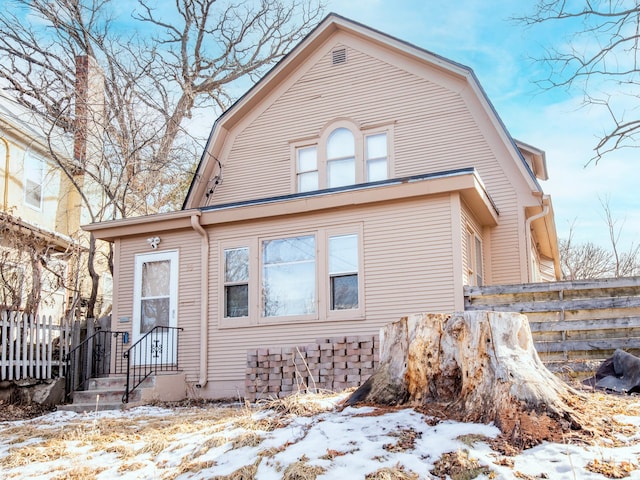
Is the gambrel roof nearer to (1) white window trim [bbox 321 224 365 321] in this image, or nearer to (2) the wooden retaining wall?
(2) the wooden retaining wall

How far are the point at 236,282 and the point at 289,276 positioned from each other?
41.6 inches

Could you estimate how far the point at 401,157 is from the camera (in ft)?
41.1

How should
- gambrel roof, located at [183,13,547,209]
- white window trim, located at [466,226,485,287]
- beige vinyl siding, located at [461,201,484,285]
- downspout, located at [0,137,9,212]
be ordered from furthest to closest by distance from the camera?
downspout, located at [0,137,9,212] < gambrel roof, located at [183,13,547,209] < white window trim, located at [466,226,485,287] < beige vinyl siding, located at [461,201,484,285]

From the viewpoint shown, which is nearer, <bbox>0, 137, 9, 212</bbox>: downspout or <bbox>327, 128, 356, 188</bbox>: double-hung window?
<bbox>327, 128, 356, 188</bbox>: double-hung window

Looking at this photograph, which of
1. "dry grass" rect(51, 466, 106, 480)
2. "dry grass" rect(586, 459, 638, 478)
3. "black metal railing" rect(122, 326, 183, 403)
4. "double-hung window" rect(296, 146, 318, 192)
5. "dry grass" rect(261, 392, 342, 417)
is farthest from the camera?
"double-hung window" rect(296, 146, 318, 192)

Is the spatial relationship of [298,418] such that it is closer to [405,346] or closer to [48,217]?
[405,346]

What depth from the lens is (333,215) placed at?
10.7m

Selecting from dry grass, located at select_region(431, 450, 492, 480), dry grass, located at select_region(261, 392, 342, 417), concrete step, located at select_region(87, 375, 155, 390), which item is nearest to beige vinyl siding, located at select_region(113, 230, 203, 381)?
concrete step, located at select_region(87, 375, 155, 390)

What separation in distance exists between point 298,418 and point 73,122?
48.2 ft

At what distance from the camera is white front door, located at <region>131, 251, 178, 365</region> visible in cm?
1155

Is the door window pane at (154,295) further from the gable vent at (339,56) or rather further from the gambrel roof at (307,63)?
the gable vent at (339,56)

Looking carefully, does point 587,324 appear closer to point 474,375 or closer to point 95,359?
point 474,375

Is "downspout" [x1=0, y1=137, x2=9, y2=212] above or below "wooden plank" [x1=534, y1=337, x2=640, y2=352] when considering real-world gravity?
above

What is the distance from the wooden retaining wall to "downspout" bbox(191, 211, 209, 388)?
16.8 feet
